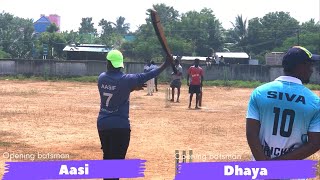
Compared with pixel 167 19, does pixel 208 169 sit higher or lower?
→ lower

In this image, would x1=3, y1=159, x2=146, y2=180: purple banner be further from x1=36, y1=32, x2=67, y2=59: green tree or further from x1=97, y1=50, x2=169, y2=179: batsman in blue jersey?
x1=36, y1=32, x2=67, y2=59: green tree

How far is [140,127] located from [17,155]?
4.64m

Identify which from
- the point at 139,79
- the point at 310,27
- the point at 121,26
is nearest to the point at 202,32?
the point at 310,27

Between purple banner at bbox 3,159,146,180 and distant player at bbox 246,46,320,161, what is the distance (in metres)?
1.17

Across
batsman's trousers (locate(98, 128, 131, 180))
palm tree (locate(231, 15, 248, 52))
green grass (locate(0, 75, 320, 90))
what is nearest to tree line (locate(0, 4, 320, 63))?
palm tree (locate(231, 15, 248, 52))

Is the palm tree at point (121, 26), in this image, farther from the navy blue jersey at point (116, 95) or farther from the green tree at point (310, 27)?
the navy blue jersey at point (116, 95)

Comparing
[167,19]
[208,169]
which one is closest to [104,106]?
[208,169]

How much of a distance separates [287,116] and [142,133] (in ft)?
29.6

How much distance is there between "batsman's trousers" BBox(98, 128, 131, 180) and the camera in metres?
5.81

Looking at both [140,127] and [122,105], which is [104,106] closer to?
[122,105]

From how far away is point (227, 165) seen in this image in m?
3.70

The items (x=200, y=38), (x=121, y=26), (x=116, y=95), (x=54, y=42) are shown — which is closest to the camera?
(x=116, y=95)

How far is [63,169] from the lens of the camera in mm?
3855

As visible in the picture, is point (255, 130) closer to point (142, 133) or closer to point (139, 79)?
point (139, 79)
